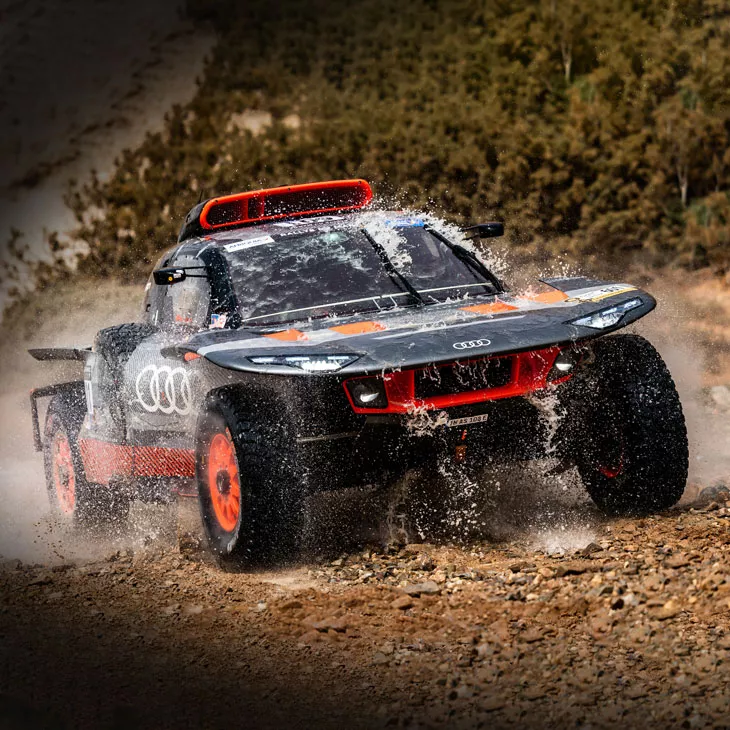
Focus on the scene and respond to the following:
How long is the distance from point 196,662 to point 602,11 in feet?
69.9

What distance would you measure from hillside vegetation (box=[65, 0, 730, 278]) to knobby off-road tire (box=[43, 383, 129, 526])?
12.6 m

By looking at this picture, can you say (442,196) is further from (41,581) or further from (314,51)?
(41,581)

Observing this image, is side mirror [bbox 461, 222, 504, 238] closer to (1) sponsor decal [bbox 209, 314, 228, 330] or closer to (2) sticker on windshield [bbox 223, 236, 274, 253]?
(2) sticker on windshield [bbox 223, 236, 274, 253]

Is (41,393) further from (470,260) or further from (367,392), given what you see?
(367,392)

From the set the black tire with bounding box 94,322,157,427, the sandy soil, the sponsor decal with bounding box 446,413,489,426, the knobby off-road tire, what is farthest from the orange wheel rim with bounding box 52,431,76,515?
the sandy soil

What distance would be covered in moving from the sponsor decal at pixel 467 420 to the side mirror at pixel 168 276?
→ 6.11ft

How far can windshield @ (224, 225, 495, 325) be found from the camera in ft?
22.8

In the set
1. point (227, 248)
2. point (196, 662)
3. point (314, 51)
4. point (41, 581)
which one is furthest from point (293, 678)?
point (314, 51)

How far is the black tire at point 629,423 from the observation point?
6.36 meters

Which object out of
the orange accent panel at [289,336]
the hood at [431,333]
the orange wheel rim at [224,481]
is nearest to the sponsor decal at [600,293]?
the hood at [431,333]

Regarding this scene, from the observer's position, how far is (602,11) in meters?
24.3

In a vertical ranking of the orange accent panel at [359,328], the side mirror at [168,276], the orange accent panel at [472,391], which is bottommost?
the orange accent panel at [472,391]

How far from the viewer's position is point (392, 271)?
7234 millimetres

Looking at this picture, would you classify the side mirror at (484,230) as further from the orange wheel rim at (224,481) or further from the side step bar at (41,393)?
the side step bar at (41,393)
